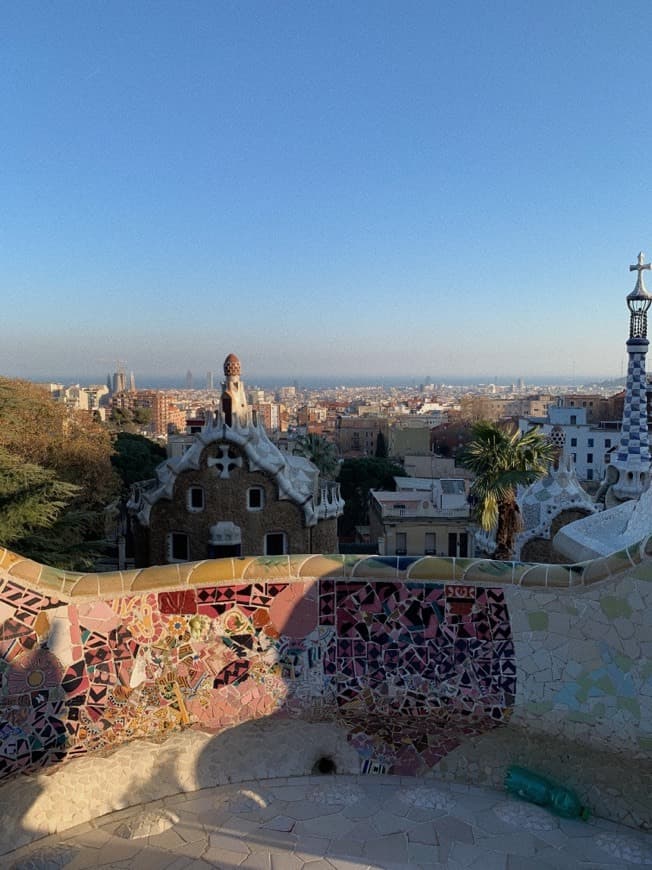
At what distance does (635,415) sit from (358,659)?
11842mm

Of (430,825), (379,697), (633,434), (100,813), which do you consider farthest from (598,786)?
(633,434)

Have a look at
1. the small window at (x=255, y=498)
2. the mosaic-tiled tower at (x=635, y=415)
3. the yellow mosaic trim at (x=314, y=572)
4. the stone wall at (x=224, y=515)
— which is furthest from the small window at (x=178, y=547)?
the yellow mosaic trim at (x=314, y=572)

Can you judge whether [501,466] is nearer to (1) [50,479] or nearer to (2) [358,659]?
(2) [358,659]

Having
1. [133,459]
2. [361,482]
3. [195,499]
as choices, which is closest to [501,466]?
[195,499]

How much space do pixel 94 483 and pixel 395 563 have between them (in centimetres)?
1380

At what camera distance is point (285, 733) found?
4.93m

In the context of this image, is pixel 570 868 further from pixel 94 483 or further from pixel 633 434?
pixel 94 483

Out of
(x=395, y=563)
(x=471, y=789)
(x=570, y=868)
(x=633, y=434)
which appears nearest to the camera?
(x=570, y=868)

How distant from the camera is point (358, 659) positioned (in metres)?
5.04

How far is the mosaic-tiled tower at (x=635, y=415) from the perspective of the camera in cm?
1424

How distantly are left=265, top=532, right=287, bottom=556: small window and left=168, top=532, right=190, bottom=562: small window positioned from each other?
1.81 metres

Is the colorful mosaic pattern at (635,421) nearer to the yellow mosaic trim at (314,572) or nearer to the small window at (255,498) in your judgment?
the small window at (255,498)

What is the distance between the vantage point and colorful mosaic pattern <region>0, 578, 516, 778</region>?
4.72m

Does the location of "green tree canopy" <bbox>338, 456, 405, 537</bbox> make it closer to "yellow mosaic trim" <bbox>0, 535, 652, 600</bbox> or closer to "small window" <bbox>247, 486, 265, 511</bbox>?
"small window" <bbox>247, 486, 265, 511</bbox>
